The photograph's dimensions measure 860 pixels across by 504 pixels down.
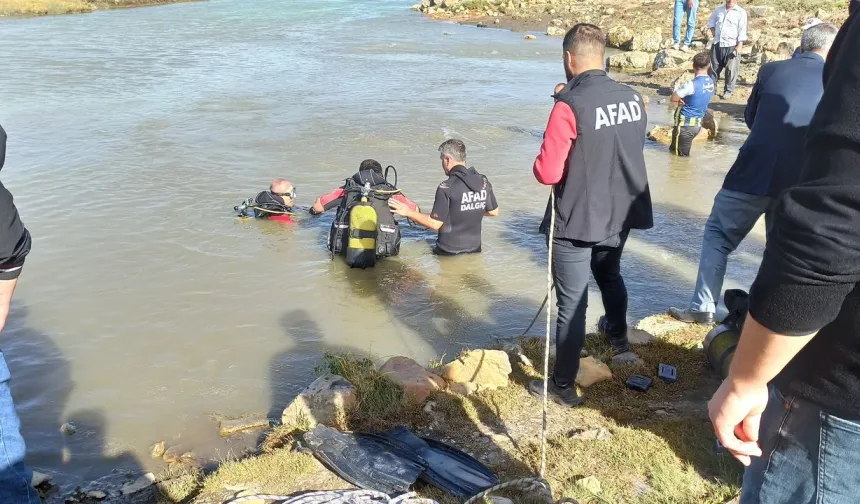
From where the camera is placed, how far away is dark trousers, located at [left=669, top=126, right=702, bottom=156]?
1148 cm

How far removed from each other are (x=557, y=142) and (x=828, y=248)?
241 centimetres

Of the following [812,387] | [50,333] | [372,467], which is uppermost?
[812,387]

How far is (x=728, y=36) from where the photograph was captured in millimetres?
15391

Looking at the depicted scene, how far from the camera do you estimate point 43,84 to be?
736 inches

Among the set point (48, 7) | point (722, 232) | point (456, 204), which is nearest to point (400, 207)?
point (456, 204)

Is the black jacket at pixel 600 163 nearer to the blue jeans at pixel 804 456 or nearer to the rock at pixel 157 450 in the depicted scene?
the blue jeans at pixel 804 456

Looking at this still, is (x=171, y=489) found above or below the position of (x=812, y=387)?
below

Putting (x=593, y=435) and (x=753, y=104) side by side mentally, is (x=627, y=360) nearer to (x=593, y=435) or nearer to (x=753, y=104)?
(x=593, y=435)

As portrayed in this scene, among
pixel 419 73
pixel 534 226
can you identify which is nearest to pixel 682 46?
pixel 419 73

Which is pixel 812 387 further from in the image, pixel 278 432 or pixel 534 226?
pixel 534 226

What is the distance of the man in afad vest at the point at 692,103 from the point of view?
1117cm

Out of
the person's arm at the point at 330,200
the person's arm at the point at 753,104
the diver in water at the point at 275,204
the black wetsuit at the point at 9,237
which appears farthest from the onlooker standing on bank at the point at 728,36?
the black wetsuit at the point at 9,237

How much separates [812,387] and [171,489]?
3484 mm

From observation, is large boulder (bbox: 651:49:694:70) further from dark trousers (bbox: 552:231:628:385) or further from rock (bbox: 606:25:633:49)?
dark trousers (bbox: 552:231:628:385)
